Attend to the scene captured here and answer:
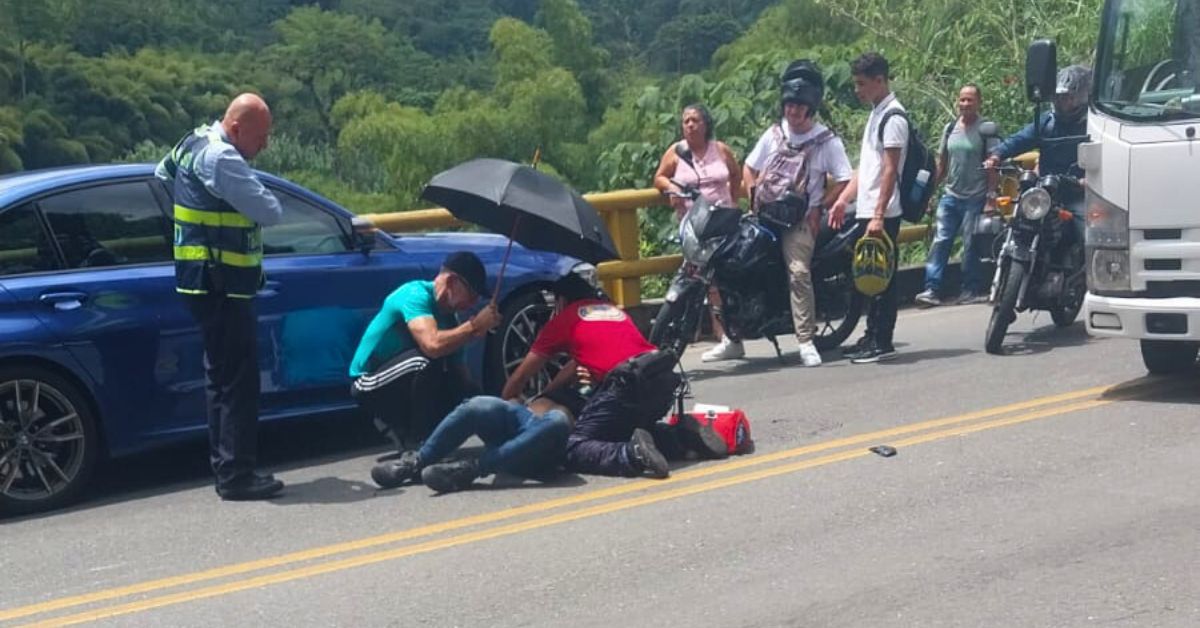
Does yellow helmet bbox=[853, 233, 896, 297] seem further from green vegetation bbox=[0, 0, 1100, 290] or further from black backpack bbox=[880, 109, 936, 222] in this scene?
green vegetation bbox=[0, 0, 1100, 290]

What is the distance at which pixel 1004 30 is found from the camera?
19438mm

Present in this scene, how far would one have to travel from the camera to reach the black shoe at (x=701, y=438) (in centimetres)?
852

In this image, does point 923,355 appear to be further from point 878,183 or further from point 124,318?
point 124,318

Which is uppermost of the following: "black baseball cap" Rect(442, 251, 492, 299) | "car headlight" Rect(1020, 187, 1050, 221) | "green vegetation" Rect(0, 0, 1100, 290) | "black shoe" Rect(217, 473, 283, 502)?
"black baseball cap" Rect(442, 251, 492, 299)

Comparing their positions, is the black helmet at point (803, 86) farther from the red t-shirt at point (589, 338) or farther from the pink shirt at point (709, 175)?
the red t-shirt at point (589, 338)

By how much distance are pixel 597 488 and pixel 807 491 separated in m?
0.97

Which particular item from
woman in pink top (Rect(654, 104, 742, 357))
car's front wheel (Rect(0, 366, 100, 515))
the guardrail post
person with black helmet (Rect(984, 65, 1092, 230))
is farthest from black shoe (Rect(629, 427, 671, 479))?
person with black helmet (Rect(984, 65, 1092, 230))

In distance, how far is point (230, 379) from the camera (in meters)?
8.20

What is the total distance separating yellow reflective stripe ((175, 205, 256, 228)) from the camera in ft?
26.5

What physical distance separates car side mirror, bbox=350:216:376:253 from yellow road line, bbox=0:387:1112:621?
219 cm

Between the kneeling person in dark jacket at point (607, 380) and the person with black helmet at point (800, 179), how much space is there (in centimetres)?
308

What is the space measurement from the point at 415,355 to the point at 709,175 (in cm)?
384

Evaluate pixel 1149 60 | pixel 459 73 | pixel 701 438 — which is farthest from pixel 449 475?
pixel 459 73

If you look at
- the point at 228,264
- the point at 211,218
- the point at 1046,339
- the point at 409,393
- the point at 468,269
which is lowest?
the point at 1046,339
